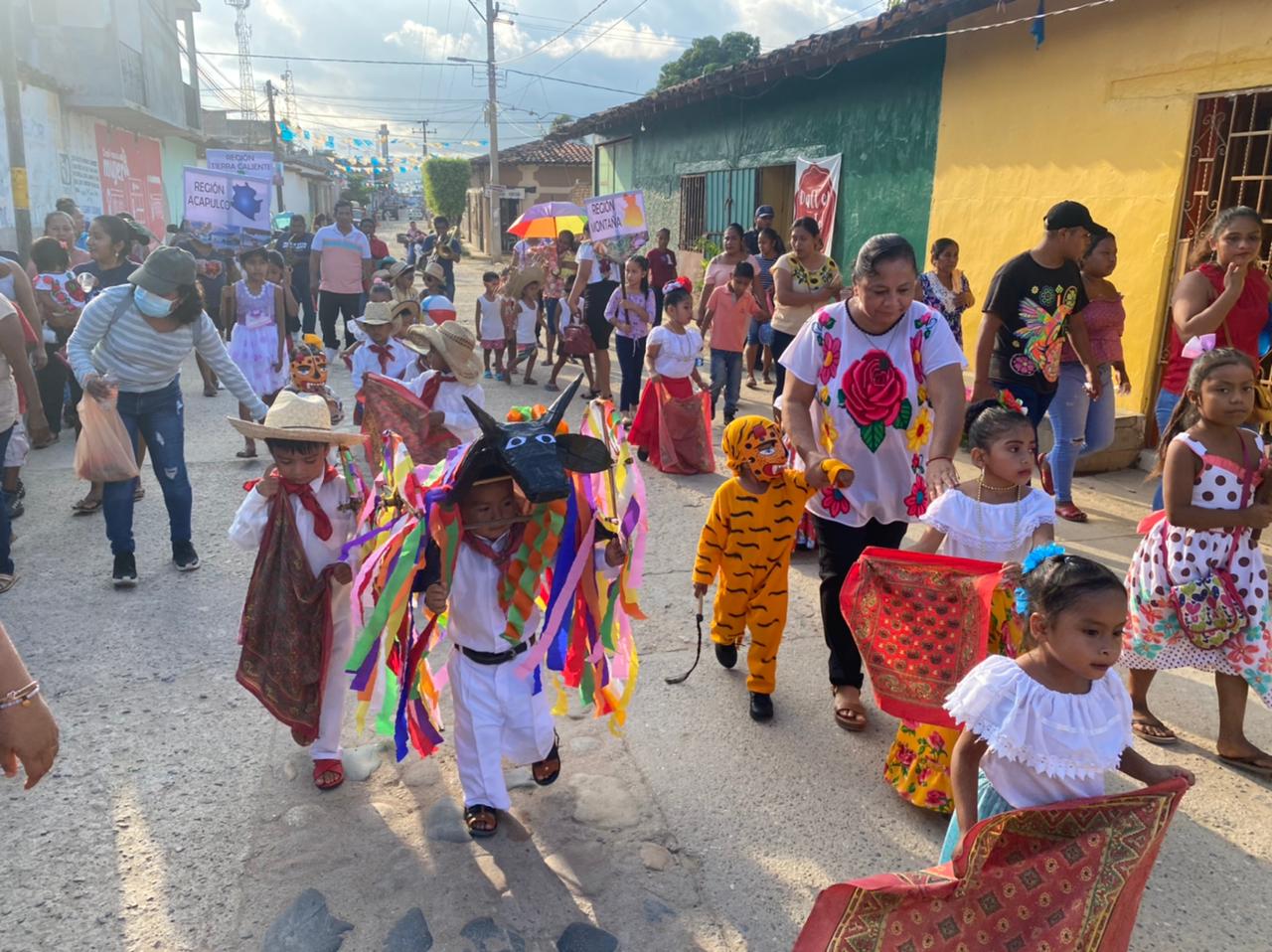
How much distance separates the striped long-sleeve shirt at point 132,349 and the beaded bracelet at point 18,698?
304 cm

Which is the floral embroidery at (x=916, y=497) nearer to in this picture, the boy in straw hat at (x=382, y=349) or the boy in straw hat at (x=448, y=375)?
the boy in straw hat at (x=448, y=375)

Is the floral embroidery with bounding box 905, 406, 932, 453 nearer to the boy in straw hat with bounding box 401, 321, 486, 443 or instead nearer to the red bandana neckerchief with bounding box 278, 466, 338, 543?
the red bandana neckerchief with bounding box 278, 466, 338, 543

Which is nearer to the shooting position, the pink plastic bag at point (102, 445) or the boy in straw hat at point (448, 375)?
the pink plastic bag at point (102, 445)

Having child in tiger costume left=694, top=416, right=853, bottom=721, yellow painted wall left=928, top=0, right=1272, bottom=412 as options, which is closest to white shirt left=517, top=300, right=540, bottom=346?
yellow painted wall left=928, top=0, right=1272, bottom=412

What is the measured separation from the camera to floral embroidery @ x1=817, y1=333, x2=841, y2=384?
3615 millimetres

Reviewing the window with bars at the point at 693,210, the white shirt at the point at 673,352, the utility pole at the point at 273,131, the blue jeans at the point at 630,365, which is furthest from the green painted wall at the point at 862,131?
the utility pole at the point at 273,131

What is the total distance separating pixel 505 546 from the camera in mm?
3088

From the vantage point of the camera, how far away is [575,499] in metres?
3.07

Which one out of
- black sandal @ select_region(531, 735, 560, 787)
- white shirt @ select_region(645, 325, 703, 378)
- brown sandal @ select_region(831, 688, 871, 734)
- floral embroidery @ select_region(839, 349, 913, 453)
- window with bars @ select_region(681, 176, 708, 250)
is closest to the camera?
black sandal @ select_region(531, 735, 560, 787)

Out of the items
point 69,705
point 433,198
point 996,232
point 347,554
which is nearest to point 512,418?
point 347,554

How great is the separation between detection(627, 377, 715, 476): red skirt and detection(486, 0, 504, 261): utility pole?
3006 centimetres

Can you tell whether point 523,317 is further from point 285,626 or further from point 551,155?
point 551,155

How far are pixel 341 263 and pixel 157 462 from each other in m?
7.46

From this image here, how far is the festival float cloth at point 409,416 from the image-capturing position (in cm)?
563
